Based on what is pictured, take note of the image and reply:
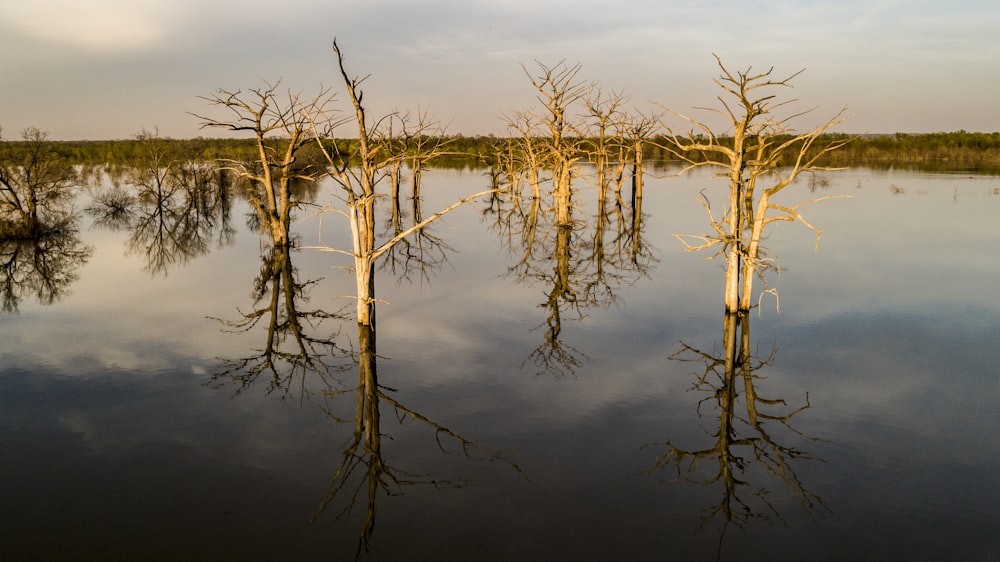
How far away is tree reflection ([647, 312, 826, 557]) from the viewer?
8.20 m

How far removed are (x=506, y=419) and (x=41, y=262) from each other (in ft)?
68.8

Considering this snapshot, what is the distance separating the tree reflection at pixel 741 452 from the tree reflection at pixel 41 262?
17.2 meters

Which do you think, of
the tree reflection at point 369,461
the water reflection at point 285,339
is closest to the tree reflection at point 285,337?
the water reflection at point 285,339

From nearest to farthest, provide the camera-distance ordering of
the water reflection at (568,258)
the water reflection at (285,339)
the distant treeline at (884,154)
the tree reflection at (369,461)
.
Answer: the tree reflection at (369,461)
the water reflection at (285,339)
the water reflection at (568,258)
the distant treeline at (884,154)

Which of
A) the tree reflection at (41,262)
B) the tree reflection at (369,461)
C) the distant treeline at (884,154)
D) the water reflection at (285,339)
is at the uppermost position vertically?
the distant treeline at (884,154)

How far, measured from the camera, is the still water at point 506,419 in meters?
7.57

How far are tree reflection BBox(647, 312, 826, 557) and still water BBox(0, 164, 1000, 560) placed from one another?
0.15 feet

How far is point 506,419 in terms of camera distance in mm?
10680

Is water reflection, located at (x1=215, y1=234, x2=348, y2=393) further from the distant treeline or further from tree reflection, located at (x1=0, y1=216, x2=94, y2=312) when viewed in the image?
the distant treeline

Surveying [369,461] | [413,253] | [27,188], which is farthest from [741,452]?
[27,188]

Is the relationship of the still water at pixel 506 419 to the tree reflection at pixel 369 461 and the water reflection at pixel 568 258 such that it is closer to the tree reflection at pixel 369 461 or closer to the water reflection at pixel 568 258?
the tree reflection at pixel 369 461

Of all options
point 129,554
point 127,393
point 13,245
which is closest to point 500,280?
point 127,393

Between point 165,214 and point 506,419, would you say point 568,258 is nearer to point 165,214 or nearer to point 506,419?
point 506,419

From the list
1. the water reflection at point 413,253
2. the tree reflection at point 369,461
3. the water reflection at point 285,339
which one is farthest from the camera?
the water reflection at point 413,253
